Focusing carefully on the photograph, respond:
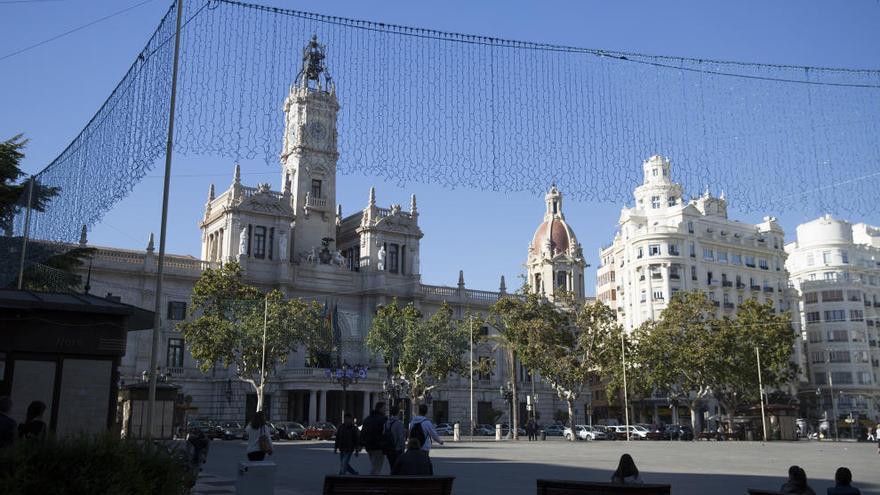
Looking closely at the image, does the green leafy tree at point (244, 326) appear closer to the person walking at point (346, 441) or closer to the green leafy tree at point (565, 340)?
the green leafy tree at point (565, 340)

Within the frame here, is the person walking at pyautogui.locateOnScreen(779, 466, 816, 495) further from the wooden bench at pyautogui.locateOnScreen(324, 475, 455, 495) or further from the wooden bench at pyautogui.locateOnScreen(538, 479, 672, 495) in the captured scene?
the wooden bench at pyautogui.locateOnScreen(324, 475, 455, 495)

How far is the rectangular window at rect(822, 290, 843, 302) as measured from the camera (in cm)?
9450

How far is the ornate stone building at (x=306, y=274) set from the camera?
62.2m

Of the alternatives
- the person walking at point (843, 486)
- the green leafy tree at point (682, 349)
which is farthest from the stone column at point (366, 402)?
the person walking at point (843, 486)

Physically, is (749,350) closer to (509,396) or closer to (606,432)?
(606,432)

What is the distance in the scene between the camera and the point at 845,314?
93375 mm

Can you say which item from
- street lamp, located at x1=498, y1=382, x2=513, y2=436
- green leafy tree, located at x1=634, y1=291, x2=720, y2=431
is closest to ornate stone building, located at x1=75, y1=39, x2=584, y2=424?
street lamp, located at x1=498, y1=382, x2=513, y2=436

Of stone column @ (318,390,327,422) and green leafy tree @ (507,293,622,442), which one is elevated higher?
green leafy tree @ (507,293,622,442)

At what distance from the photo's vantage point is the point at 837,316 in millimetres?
93750

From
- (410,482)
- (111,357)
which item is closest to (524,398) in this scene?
(111,357)

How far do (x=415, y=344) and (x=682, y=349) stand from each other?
20.7m

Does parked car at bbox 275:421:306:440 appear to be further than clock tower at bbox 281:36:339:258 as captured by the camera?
No

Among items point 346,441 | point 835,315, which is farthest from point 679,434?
point 346,441

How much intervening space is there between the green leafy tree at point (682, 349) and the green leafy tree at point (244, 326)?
1002 inches
